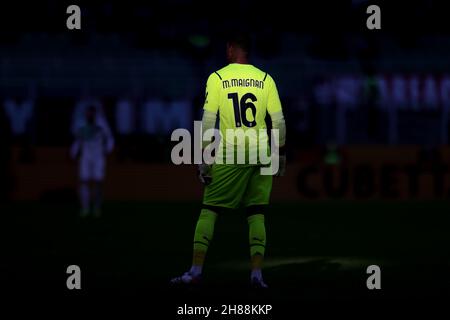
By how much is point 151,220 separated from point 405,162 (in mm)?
9260

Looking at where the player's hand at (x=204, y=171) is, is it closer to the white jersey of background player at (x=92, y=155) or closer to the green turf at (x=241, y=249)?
the green turf at (x=241, y=249)

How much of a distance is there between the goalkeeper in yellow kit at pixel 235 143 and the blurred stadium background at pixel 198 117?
56 cm

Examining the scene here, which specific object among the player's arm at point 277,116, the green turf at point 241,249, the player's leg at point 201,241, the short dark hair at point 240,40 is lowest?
the green turf at point 241,249

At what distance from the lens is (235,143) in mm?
9117

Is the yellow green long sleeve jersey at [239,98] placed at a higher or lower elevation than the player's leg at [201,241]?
higher

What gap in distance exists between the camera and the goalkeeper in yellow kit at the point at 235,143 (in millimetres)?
9062

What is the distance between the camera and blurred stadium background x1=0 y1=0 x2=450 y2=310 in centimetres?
1184

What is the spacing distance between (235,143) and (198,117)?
58.3 feet

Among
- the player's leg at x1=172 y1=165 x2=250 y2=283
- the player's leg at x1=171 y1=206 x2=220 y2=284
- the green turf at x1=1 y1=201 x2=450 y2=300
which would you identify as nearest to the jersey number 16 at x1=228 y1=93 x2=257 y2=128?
the player's leg at x1=172 y1=165 x2=250 y2=283

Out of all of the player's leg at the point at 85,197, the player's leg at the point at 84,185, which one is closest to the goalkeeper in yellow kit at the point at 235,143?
the player's leg at the point at 85,197

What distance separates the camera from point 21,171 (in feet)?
78.1

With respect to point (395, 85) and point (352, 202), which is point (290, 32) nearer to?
point (395, 85)

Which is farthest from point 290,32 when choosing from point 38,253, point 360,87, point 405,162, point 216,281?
point 216,281

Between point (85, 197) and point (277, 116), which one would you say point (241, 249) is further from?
point (85, 197)
